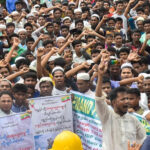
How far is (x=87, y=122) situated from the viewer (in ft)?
21.0

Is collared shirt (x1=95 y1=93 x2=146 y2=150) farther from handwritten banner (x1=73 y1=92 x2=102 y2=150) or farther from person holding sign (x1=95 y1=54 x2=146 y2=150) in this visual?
handwritten banner (x1=73 y1=92 x2=102 y2=150)

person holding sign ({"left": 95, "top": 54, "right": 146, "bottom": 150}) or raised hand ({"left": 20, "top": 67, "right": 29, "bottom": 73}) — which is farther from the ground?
raised hand ({"left": 20, "top": 67, "right": 29, "bottom": 73})

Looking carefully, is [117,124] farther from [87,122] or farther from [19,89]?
[19,89]

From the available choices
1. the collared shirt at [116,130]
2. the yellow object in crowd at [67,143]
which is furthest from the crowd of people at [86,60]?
the yellow object in crowd at [67,143]

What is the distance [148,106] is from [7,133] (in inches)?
85.9

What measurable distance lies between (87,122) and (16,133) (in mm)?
1031

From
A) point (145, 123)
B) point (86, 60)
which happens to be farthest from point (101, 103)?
point (86, 60)

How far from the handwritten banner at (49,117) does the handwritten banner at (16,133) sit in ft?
0.36

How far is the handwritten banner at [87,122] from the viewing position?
617cm

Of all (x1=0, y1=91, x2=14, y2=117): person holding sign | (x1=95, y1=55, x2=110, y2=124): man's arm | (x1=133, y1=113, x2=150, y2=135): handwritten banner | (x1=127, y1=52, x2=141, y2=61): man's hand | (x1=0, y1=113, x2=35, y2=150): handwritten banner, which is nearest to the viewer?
(x1=95, y1=55, x2=110, y2=124): man's arm

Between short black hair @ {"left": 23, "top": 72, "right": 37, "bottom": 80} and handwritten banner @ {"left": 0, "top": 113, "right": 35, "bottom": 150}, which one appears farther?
short black hair @ {"left": 23, "top": 72, "right": 37, "bottom": 80}

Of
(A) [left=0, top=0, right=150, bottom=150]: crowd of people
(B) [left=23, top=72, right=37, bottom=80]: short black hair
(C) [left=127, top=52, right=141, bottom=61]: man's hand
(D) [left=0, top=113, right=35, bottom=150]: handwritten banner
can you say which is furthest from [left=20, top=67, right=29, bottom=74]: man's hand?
(C) [left=127, top=52, right=141, bottom=61]: man's hand

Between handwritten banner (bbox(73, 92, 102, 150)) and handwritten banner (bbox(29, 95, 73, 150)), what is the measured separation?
0.11 m

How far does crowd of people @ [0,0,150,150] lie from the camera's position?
17.6 feet
